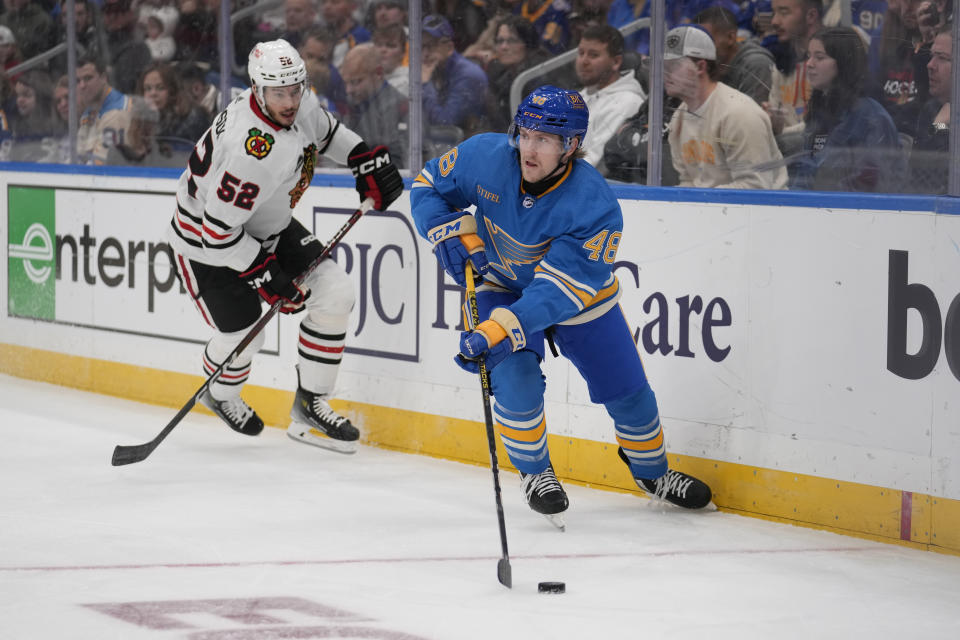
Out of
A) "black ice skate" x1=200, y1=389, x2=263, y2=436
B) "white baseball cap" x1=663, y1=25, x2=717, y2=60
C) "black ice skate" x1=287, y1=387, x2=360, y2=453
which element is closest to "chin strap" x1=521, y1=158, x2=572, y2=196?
"white baseball cap" x1=663, y1=25, x2=717, y2=60

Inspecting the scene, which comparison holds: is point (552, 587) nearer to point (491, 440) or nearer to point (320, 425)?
point (491, 440)

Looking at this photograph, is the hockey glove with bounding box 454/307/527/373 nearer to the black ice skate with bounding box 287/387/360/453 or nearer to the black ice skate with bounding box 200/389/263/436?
the black ice skate with bounding box 287/387/360/453

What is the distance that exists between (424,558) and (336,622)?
560 mm

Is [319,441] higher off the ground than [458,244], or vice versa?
[458,244]

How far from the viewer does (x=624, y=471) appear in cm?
408

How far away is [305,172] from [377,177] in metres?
0.24

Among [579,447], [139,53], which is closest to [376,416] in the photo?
[579,447]

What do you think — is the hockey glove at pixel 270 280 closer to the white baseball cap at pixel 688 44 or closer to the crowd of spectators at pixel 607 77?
the crowd of spectators at pixel 607 77

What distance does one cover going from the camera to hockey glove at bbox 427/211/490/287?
3.53 metres

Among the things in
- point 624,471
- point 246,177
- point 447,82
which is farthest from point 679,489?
point 447,82

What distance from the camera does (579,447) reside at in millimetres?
4227

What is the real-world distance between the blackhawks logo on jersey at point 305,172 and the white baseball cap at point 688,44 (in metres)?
1.22

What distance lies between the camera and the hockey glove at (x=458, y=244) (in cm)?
353

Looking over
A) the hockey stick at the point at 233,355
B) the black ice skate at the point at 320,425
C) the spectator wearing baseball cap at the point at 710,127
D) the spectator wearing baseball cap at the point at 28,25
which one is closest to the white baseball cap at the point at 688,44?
the spectator wearing baseball cap at the point at 710,127
